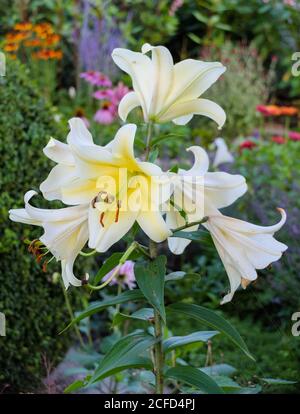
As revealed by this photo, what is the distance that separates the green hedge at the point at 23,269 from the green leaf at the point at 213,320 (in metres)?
1.02

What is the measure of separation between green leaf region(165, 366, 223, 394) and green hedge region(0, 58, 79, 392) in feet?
3.12

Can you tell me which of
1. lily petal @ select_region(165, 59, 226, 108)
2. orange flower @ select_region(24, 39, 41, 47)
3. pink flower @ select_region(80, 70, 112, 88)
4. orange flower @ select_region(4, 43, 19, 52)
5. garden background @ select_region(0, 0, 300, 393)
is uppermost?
lily petal @ select_region(165, 59, 226, 108)

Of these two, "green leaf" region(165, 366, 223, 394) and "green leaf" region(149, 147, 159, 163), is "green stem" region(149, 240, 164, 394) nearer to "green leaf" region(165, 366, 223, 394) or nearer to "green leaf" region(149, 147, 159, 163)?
"green leaf" region(165, 366, 223, 394)

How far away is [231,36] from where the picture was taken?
376 inches

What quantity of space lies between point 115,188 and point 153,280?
0.20 m

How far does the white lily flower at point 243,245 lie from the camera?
4.44ft

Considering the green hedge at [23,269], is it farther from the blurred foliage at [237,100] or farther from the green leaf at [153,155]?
the blurred foliage at [237,100]

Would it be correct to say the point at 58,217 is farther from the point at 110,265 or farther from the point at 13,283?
the point at 13,283

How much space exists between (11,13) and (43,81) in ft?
6.17

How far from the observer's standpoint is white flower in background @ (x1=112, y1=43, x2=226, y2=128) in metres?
1.40

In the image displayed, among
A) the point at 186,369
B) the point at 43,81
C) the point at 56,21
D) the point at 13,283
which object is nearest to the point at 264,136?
the point at 43,81

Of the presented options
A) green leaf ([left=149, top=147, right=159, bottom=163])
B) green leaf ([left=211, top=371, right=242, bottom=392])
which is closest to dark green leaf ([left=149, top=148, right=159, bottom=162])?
green leaf ([left=149, top=147, right=159, bottom=163])

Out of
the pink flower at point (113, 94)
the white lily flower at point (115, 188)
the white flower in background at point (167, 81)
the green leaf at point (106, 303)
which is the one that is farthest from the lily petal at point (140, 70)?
the pink flower at point (113, 94)

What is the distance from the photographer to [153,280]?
1.36 metres
